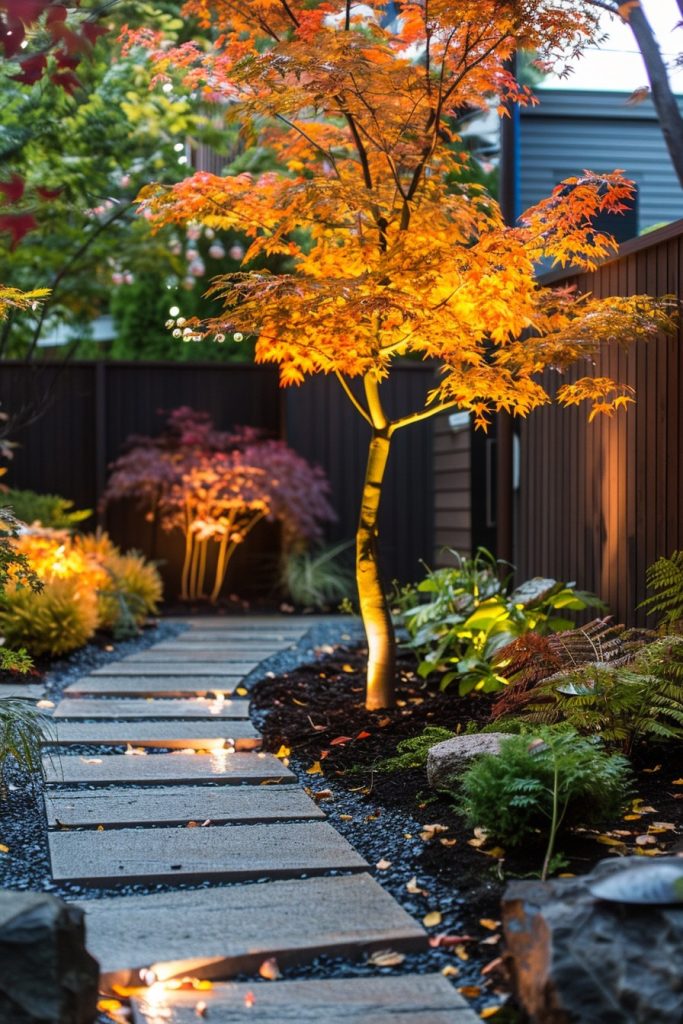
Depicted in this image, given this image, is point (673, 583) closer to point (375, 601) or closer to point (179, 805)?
point (375, 601)

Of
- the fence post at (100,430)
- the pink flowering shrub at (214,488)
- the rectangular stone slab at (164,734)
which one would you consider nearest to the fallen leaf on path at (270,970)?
the rectangular stone slab at (164,734)

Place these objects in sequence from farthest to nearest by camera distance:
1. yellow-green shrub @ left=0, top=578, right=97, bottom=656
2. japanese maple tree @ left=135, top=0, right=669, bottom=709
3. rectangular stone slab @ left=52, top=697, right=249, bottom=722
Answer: yellow-green shrub @ left=0, top=578, right=97, bottom=656
rectangular stone slab @ left=52, top=697, right=249, bottom=722
japanese maple tree @ left=135, top=0, right=669, bottom=709

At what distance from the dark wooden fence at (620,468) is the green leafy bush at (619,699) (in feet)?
3.24

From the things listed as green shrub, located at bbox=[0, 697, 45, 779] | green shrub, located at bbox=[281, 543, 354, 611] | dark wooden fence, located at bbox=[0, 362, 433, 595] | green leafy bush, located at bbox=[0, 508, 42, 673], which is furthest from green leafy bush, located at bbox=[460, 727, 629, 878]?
dark wooden fence, located at bbox=[0, 362, 433, 595]

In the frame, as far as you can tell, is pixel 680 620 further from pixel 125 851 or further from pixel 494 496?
pixel 494 496

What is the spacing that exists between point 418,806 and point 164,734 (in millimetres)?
1627

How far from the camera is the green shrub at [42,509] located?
902 centimetres

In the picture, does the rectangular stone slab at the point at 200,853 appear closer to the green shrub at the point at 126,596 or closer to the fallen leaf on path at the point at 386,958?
the fallen leaf on path at the point at 386,958

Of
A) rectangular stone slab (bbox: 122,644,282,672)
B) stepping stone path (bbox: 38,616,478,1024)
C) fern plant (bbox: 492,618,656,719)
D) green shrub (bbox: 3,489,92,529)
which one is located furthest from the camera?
green shrub (bbox: 3,489,92,529)

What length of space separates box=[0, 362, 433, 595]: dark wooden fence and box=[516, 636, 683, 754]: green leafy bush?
5985mm

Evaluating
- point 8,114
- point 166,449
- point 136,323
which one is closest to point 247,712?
point 8,114

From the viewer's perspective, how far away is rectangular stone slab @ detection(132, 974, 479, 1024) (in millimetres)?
2354

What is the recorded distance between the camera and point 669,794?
378 centimetres

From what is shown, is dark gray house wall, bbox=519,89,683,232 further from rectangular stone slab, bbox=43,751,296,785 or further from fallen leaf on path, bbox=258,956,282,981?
fallen leaf on path, bbox=258,956,282,981
